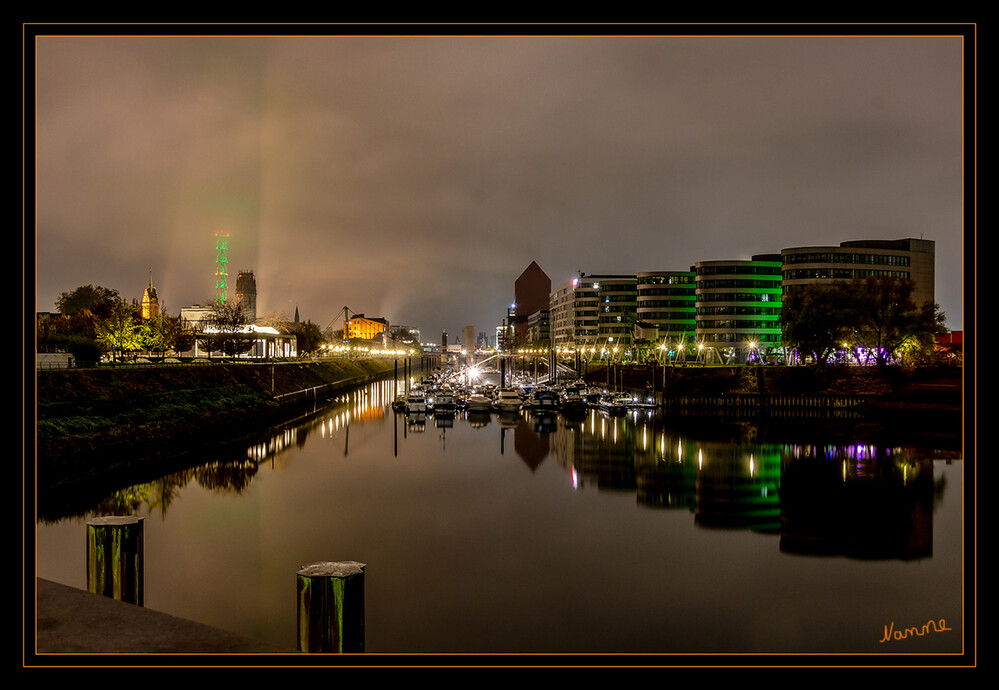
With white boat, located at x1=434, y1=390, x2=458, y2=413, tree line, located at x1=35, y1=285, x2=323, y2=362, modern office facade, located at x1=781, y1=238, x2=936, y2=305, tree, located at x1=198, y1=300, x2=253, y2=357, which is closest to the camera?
tree line, located at x1=35, y1=285, x2=323, y2=362

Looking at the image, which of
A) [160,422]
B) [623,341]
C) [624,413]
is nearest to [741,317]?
[623,341]

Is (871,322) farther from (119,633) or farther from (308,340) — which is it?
(308,340)

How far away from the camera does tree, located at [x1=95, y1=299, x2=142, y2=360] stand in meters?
69.0

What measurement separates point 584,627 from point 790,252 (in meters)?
113

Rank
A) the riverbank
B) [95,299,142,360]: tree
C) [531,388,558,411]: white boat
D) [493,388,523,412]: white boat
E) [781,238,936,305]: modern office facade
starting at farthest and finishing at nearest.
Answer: [781,238,936,305]: modern office facade < [493,388,523,412]: white boat < [531,388,558,411]: white boat < [95,299,142,360]: tree < the riverbank

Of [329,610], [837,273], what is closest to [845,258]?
[837,273]

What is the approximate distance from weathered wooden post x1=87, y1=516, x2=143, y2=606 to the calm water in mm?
6626

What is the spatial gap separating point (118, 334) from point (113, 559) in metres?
67.8

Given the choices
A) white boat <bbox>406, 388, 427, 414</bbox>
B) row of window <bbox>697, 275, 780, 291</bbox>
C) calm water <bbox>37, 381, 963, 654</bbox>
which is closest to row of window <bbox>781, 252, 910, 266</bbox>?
row of window <bbox>697, 275, 780, 291</bbox>

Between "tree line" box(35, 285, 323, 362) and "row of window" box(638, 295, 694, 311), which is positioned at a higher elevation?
"row of window" box(638, 295, 694, 311)

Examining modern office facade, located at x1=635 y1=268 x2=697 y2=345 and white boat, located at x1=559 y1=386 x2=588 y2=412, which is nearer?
white boat, located at x1=559 y1=386 x2=588 y2=412

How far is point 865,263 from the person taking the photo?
11394 centimetres

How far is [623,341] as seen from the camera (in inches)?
6048

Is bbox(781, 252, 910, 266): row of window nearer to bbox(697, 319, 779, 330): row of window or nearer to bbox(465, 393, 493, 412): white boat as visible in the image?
bbox(697, 319, 779, 330): row of window
